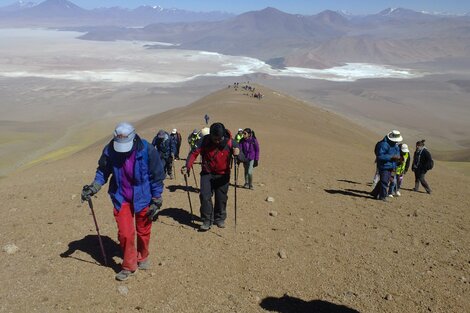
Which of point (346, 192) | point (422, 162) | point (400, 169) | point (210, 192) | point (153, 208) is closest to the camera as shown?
point (153, 208)

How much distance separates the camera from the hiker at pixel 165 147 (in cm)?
1120

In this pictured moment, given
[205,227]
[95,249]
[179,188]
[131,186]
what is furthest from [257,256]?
[179,188]

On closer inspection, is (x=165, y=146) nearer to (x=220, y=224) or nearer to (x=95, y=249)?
(x=220, y=224)

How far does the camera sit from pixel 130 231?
5.54 metres

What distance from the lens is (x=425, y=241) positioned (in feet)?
24.0

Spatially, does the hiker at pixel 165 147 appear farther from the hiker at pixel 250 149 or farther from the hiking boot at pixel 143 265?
the hiking boot at pixel 143 265

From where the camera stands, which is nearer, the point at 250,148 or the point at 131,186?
the point at 131,186

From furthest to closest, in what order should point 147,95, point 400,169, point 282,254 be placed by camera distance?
point 147,95, point 400,169, point 282,254

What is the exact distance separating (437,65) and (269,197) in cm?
18077

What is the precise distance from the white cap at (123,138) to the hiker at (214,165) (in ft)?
5.89

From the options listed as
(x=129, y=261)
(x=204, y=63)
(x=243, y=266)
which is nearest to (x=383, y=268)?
(x=243, y=266)

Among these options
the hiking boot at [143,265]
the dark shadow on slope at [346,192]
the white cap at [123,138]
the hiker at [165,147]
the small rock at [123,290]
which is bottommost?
the dark shadow on slope at [346,192]

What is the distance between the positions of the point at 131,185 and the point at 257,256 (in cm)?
217

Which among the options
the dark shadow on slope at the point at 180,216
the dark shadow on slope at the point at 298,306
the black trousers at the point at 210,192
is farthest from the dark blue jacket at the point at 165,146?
the dark shadow on slope at the point at 298,306
